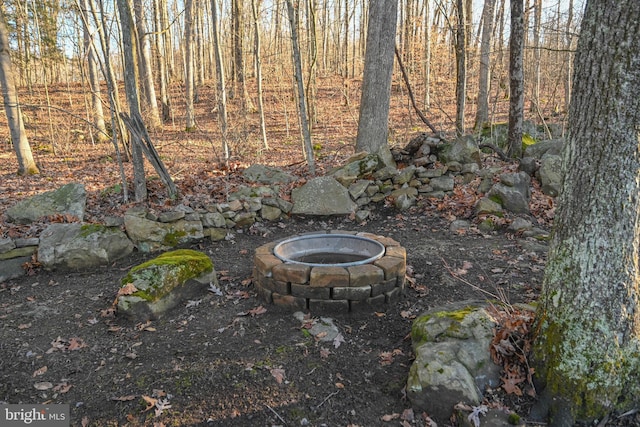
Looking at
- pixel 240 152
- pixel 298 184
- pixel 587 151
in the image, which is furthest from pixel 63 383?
pixel 240 152

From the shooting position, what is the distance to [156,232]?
548 cm

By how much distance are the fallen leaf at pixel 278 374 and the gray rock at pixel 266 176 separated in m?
4.66

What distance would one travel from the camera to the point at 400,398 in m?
2.85

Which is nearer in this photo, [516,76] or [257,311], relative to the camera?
[257,311]

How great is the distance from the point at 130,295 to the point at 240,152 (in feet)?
27.6

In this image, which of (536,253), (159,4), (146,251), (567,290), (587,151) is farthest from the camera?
(159,4)

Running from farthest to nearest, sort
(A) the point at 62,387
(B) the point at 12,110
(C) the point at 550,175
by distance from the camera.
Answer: (B) the point at 12,110 → (C) the point at 550,175 → (A) the point at 62,387

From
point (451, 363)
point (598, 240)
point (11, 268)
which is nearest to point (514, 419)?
point (451, 363)

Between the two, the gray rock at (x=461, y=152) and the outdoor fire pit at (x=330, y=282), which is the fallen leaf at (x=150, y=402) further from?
the gray rock at (x=461, y=152)

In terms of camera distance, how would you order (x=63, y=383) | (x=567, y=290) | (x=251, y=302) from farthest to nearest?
(x=251, y=302) < (x=63, y=383) < (x=567, y=290)

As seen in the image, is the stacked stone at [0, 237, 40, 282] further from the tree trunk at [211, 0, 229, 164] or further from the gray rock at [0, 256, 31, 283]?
the tree trunk at [211, 0, 229, 164]

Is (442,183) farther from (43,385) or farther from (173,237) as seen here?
(43,385)

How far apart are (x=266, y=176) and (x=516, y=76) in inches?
204

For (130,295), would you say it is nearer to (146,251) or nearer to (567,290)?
(146,251)
